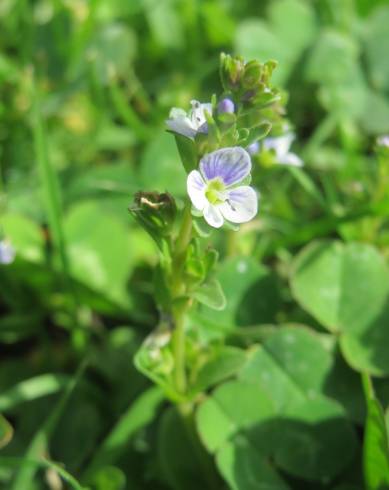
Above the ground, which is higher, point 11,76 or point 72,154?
point 11,76

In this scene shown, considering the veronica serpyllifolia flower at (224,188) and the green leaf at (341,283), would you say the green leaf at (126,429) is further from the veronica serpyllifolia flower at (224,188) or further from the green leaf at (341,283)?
the veronica serpyllifolia flower at (224,188)

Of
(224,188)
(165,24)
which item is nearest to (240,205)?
(224,188)

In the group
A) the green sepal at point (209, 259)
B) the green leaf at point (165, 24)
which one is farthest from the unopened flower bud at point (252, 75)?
the green leaf at point (165, 24)

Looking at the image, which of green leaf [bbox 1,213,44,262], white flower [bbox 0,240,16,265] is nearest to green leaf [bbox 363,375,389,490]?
white flower [bbox 0,240,16,265]

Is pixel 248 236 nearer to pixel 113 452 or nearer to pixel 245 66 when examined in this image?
pixel 113 452

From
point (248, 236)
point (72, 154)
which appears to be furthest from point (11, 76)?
point (248, 236)

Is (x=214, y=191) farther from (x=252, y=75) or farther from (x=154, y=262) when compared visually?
(x=154, y=262)

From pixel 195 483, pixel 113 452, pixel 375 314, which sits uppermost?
pixel 375 314
